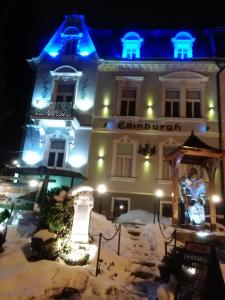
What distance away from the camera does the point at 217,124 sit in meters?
19.1

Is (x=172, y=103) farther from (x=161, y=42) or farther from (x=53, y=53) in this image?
(x=53, y=53)

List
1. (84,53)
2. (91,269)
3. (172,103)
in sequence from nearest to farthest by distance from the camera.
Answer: (91,269) → (172,103) → (84,53)

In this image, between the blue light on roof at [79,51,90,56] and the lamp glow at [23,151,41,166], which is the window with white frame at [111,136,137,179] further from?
the blue light on roof at [79,51,90,56]

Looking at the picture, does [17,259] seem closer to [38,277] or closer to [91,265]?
[38,277]

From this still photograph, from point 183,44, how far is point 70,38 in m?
8.42

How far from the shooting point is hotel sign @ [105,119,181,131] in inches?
761

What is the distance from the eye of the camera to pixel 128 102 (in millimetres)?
20359

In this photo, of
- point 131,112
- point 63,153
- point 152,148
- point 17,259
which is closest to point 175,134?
point 152,148

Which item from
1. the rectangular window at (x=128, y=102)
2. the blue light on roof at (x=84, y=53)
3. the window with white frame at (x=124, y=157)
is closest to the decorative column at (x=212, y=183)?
the window with white frame at (x=124, y=157)

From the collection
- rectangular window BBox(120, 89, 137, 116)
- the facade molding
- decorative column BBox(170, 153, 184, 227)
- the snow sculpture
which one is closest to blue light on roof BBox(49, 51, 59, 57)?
the facade molding

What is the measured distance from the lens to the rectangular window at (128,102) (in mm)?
20156

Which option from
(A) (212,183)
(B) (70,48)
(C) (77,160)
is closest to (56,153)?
(C) (77,160)

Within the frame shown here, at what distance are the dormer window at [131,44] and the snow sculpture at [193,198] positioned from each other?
11651mm

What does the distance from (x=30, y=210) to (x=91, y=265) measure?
559 cm
